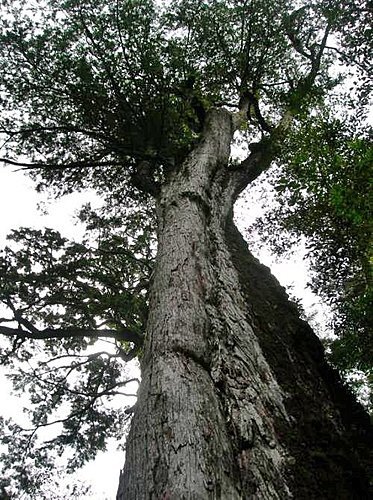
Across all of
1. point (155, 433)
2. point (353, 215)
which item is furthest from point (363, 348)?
point (155, 433)

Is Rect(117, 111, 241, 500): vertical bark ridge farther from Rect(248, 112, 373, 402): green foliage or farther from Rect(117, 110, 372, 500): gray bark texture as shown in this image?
Rect(248, 112, 373, 402): green foliage

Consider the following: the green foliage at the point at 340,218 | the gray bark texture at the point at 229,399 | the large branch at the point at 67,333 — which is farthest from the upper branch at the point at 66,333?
the gray bark texture at the point at 229,399

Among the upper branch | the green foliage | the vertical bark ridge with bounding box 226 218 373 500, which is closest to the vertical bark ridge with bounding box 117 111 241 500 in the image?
the vertical bark ridge with bounding box 226 218 373 500

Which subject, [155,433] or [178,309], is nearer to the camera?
[155,433]

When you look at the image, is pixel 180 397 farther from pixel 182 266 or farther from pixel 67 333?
pixel 67 333

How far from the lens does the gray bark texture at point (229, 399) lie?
1286mm

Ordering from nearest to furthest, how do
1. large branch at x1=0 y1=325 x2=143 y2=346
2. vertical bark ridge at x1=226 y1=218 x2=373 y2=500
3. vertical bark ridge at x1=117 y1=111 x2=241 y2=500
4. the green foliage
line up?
vertical bark ridge at x1=117 y1=111 x2=241 y2=500 → vertical bark ridge at x1=226 y1=218 x2=373 y2=500 → the green foliage → large branch at x1=0 y1=325 x2=143 y2=346

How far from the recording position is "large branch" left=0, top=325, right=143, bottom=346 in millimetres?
7043

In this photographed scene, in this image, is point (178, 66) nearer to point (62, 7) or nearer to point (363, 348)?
point (62, 7)

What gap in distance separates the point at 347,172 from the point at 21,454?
987 centimetres

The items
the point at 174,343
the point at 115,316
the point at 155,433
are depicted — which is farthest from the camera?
the point at 115,316

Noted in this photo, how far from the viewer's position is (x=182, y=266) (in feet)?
8.59

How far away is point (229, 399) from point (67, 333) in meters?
6.18

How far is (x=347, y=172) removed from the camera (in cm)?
368
